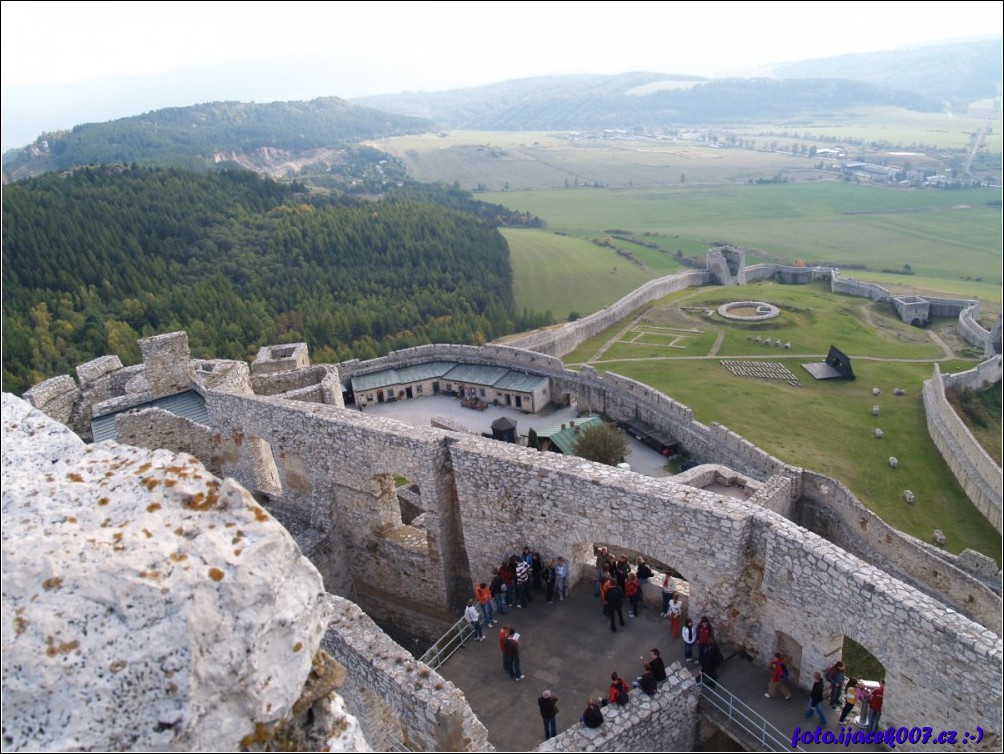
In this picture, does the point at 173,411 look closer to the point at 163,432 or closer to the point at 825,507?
the point at 163,432

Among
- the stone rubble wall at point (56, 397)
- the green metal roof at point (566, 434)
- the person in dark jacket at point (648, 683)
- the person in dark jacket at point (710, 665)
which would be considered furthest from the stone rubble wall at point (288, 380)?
the person in dark jacket at point (710, 665)

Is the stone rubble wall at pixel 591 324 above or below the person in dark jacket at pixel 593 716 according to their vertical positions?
below

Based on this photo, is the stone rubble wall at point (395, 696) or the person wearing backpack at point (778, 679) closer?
the stone rubble wall at point (395, 696)

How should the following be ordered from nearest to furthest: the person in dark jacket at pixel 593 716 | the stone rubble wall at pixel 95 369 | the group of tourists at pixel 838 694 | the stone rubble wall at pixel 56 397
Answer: the person in dark jacket at pixel 593 716
the group of tourists at pixel 838 694
the stone rubble wall at pixel 56 397
the stone rubble wall at pixel 95 369

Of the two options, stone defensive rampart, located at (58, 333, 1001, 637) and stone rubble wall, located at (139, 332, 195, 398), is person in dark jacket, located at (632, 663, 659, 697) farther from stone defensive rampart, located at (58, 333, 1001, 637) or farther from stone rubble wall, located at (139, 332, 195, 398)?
stone rubble wall, located at (139, 332, 195, 398)

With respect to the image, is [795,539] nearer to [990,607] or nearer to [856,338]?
[990,607]

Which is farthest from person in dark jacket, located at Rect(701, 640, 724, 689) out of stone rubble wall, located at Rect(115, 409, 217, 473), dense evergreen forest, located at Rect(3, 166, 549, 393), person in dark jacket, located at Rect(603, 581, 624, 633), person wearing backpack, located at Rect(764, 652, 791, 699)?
dense evergreen forest, located at Rect(3, 166, 549, 393)

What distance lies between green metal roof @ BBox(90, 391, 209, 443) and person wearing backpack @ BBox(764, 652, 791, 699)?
15944mm

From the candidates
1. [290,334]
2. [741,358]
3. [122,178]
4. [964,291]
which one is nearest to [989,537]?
[741,358]

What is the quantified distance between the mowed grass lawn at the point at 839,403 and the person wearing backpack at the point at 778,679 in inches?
831

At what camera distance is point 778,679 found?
1093cm

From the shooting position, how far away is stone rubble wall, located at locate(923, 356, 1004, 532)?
29.9 metres

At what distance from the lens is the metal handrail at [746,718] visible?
10422 mm

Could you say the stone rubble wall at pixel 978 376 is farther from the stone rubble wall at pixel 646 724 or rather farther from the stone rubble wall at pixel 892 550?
the stone rubble wall at pixel 646 724
